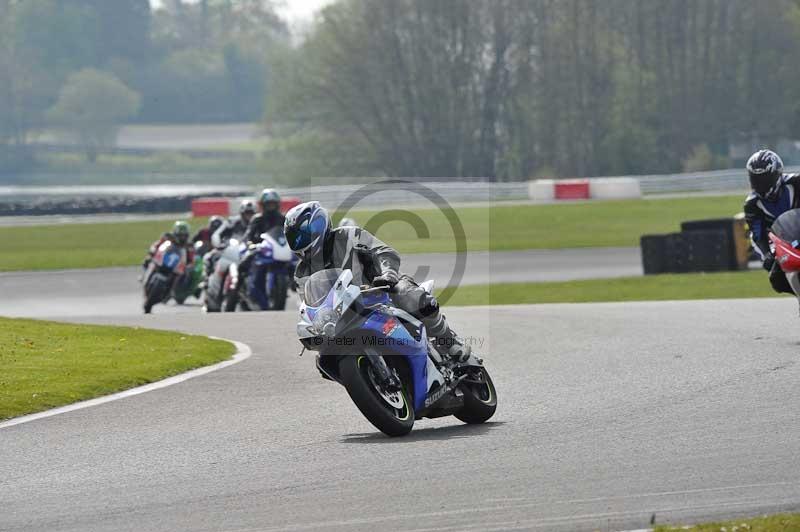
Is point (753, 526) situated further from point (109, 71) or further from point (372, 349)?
point (109, 71)

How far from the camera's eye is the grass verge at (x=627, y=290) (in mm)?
21812

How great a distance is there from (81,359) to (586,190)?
35174 mm

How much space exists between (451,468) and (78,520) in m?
1.86

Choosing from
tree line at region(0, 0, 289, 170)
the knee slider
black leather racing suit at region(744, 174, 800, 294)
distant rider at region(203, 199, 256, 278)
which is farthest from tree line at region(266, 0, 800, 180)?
the knee slider

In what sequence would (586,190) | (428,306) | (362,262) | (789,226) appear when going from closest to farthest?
(362,262)
(428,306)
(789,226)
(586,190)

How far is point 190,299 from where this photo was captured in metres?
28.2

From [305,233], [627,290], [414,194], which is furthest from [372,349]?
[414,194]

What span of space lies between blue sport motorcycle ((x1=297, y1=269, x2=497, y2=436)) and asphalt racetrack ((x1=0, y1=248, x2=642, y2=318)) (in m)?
14.6

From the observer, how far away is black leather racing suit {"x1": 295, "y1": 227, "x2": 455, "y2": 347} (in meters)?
8.84

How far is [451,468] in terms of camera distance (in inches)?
293

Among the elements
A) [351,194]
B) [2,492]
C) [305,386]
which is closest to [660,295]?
[305,386]

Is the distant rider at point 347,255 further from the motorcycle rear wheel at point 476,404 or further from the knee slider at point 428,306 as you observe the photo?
the motorcycle rear wheel at point 476,404

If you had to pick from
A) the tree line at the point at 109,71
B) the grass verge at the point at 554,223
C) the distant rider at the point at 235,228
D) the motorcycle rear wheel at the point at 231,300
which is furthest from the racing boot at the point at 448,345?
the tree line at the point at 109,71

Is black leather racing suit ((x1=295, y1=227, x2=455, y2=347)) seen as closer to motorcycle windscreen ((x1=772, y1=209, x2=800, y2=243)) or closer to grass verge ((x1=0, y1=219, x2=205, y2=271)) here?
motorcycle windscreen ((x1=772, y1=209, x2=800, y2=243))
